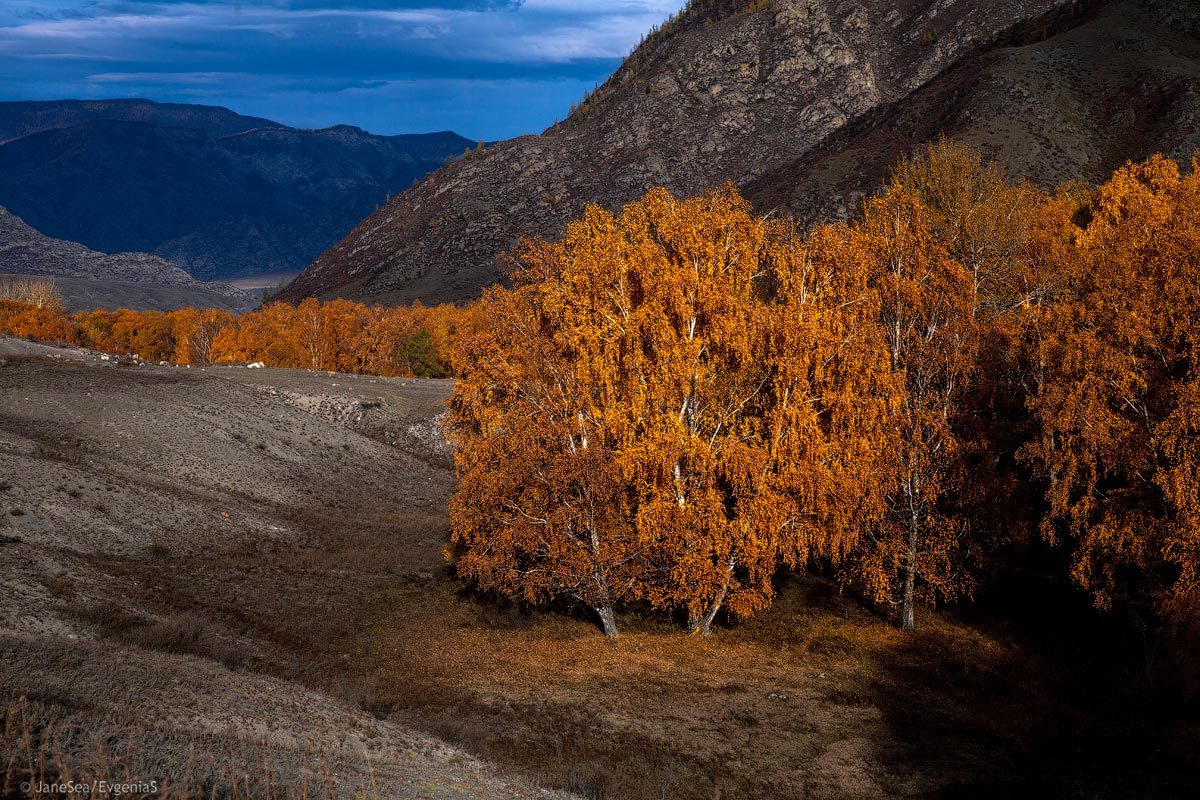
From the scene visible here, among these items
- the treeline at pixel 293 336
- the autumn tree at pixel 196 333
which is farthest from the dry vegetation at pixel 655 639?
the autumn tree at pixel 196 333

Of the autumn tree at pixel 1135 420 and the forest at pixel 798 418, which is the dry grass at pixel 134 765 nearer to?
the forest at pixel 798 418

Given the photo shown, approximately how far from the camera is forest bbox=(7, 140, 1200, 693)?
92.7 feet

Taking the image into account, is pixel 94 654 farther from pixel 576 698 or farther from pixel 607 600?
pixel 607 600

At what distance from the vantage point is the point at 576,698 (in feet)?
85.4

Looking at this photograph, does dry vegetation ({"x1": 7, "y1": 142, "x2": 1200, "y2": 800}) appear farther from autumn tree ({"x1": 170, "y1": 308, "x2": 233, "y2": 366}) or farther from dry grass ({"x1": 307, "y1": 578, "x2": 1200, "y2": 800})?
autumn tree ({"x1": 170, "y1": 308, "x2": 233, "y2": 366})

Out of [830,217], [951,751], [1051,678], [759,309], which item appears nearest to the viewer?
[951,751]

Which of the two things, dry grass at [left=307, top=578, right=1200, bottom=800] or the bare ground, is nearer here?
the bare ground

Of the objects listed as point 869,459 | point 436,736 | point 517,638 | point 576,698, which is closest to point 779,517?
point 869,459

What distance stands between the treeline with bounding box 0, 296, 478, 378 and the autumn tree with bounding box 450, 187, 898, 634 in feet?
271

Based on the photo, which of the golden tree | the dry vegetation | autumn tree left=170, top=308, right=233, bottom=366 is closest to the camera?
the dry vegetation

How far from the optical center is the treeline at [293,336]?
118938 mm

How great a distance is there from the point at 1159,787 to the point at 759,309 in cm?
1819

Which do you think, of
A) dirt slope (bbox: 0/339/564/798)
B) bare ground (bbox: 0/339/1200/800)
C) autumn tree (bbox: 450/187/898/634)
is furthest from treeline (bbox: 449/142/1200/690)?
dirt slope (bbox: 0/339/564/798)

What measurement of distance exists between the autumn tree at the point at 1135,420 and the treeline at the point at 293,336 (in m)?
90.5
